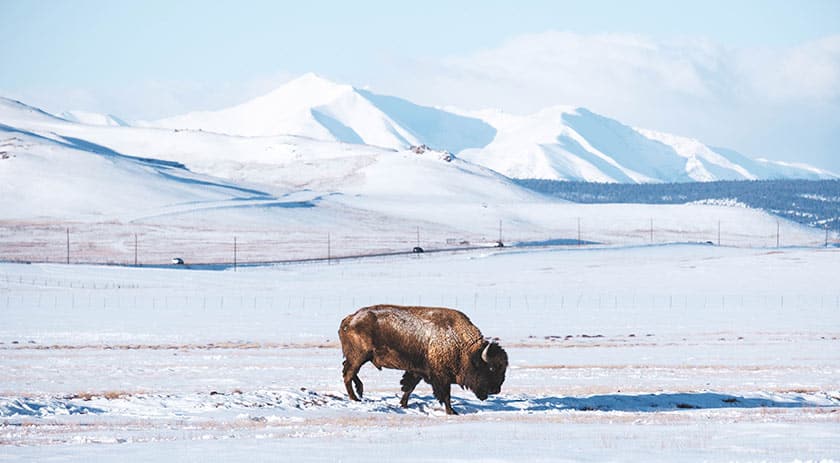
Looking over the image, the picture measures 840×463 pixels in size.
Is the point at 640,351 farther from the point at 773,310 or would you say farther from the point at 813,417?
the point at 773,310

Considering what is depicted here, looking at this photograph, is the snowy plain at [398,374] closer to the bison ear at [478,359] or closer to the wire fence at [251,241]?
the bison ear at [478,359]

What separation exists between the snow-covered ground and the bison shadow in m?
0.09

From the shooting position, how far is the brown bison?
24266mm

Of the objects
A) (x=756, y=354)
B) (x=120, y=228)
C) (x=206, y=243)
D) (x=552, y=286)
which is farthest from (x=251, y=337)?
(x=120, y=228)

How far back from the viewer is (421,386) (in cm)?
3041

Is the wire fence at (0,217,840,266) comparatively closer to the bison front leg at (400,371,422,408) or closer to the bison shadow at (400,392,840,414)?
the bison shadow at (400,392,840,414)

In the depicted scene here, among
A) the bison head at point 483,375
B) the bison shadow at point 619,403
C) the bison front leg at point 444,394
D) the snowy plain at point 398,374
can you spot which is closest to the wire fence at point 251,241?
the snowy plain at point 398,374

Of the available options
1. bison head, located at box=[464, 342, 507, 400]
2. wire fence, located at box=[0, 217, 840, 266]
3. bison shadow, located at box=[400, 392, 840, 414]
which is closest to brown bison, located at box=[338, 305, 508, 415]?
bison head, located at box=[464, 342, 507, 400]

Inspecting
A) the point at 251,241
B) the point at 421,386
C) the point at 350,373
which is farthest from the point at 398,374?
the point at 251,241

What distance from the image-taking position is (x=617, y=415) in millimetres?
23719

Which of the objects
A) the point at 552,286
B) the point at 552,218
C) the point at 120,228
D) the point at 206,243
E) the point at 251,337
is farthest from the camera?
the point at 552,218

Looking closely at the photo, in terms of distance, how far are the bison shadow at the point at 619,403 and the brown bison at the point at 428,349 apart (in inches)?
30.6

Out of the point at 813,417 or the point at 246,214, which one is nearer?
the point at 813,417

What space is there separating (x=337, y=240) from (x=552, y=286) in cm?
6300
